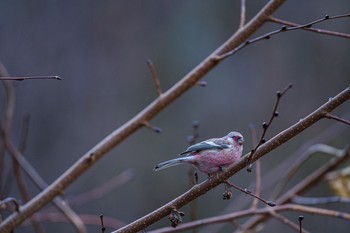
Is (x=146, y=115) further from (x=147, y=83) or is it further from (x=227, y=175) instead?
(x=147, y=83)

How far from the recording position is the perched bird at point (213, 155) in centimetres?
146

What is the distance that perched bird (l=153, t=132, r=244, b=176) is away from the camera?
4.79 feet

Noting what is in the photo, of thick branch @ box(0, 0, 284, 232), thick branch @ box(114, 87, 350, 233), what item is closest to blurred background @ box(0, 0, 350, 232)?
thick branch @ box(0, 0, 284, 232)

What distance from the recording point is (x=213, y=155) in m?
1.51

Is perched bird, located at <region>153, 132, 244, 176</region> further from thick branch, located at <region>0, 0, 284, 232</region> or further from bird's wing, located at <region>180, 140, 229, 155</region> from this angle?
thick branch, located at <region>0, 0, 284, 232</region>

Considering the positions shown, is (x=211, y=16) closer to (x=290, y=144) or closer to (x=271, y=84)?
(x=271, y=84)

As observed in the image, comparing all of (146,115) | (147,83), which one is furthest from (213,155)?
(147,83)

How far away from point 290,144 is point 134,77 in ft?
5.42

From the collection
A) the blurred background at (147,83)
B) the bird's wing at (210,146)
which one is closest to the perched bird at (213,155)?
the bird's wing at (210,146)

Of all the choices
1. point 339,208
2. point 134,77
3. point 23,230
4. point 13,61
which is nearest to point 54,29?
point 13,61

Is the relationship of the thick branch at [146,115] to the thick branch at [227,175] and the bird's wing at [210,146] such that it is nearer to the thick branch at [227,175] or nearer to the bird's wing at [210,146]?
the bird's wing at [210,146]

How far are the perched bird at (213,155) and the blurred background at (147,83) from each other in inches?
129

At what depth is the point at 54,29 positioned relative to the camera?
5359 mm

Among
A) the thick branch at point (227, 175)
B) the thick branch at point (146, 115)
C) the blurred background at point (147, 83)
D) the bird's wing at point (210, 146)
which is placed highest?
the blurred background at point (147, 83)
